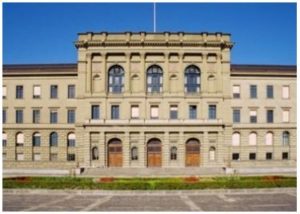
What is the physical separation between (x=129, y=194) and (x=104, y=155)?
874 inches

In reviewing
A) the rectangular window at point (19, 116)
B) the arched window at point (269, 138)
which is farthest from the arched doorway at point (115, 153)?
the arched window at point (269, 138)

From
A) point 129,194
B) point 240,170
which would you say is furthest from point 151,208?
point 240,170

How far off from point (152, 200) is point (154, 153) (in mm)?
25022

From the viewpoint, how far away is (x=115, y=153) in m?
52.8

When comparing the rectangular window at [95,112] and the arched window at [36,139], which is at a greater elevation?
the rectangular window at [95,112]

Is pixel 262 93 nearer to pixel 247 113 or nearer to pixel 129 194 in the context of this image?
pixel 247 113

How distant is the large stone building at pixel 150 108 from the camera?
52.6m

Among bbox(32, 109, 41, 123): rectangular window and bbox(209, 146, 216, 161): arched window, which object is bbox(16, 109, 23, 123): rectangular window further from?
bbox(209, 146, 216, 161): arched window

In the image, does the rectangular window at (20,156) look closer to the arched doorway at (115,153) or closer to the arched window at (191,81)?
the arched doorway at (115,153)

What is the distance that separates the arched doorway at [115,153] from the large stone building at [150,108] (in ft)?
0.44

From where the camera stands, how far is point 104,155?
52.2 m

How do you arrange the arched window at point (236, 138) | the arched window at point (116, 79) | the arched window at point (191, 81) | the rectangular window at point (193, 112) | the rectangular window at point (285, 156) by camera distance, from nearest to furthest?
the rectangular window at point (193, 112) < the arched window at point (116, 79) < the arched window at point (191, 81) < the arched window at point (236, 138) < the rectangular window at point (285, 156)

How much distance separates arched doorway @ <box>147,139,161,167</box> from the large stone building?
0.13 meters

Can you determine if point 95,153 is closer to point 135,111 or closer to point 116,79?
point 135,111
